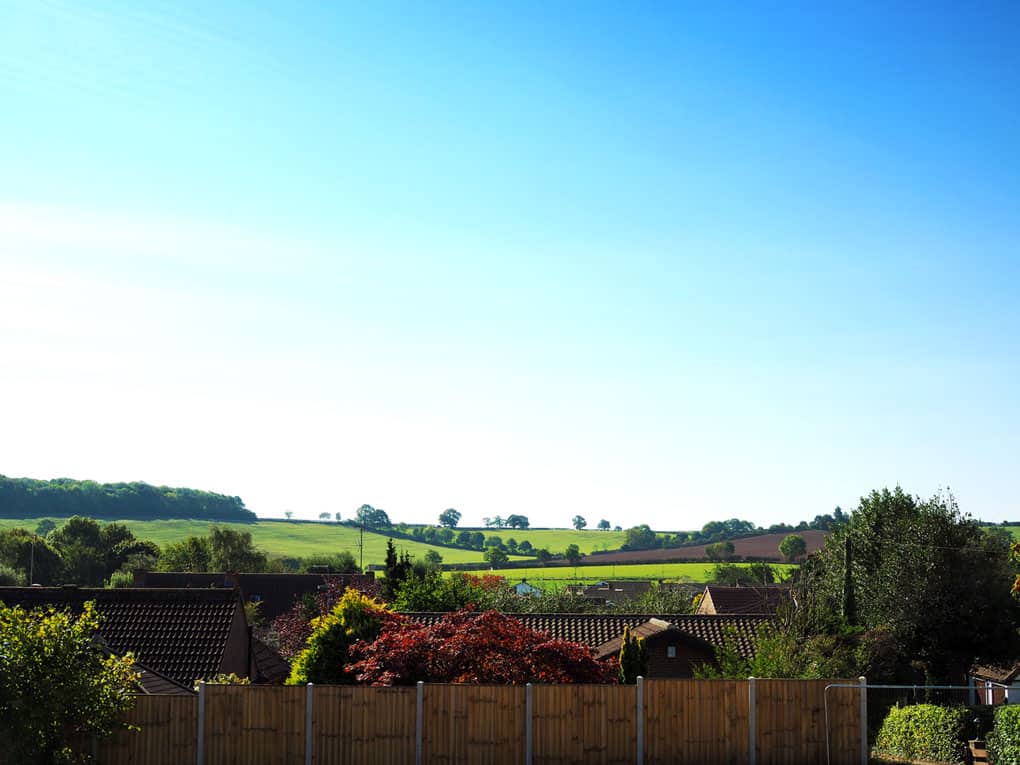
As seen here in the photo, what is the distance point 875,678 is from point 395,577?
26544 millimetres

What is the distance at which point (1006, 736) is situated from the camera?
2459 cm

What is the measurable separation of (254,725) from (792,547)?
141 metres

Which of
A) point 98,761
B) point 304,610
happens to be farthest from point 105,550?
point 98,761

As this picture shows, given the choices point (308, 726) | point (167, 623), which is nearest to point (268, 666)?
point (167, 623)

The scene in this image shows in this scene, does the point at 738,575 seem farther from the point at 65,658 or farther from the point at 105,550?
the point at 65,658

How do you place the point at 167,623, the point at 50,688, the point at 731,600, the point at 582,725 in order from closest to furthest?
1. the point at 50,688
2. the point at 582,725
3. the point at 167,623
4. the point at 731,600

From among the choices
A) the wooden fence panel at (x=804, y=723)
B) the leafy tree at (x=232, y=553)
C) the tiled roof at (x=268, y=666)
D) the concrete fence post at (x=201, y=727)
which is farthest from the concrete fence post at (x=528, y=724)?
the leafy tree at (x=232, y=553)

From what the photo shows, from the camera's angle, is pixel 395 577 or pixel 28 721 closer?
pixel 28 721

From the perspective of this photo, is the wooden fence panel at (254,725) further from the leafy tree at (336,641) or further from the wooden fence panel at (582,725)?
the leafy tree at (336,641)

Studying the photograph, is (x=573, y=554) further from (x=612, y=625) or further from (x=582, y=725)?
(x=582, y=725)

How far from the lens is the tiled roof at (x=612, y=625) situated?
43.6 m

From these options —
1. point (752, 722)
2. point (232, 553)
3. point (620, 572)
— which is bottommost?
point (620, 572)

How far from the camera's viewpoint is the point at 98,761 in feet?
72.7

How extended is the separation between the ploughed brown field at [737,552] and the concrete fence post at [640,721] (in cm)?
13616
